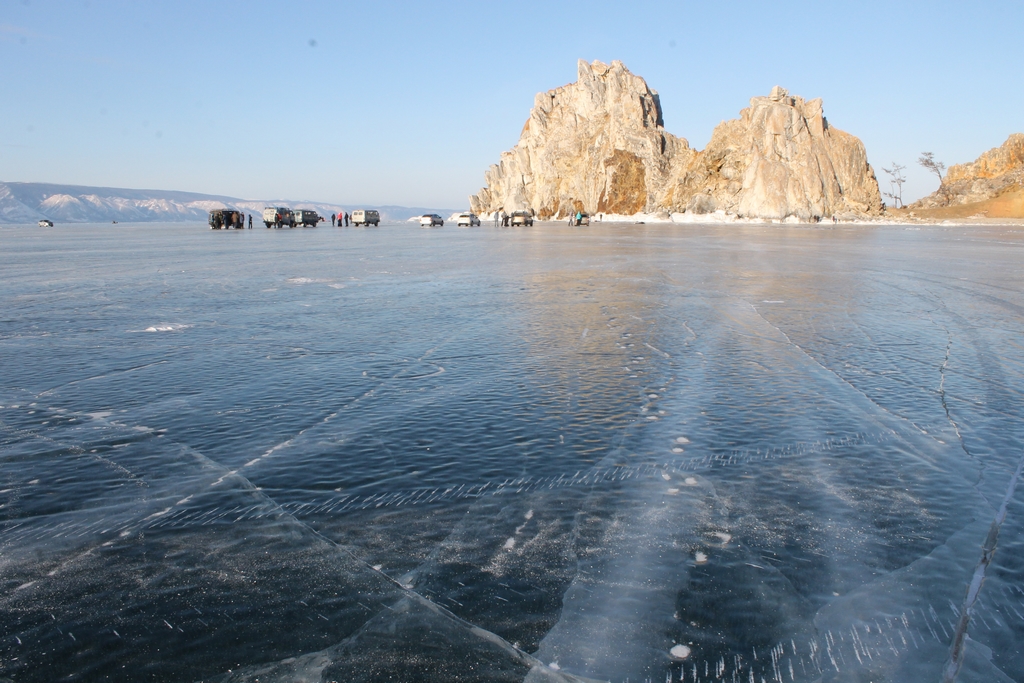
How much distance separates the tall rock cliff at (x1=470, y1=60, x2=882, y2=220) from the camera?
335ft

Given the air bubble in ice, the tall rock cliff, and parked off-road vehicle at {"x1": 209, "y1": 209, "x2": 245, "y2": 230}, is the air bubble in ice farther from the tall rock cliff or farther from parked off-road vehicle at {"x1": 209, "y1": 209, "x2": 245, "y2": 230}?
the tall rock cliff

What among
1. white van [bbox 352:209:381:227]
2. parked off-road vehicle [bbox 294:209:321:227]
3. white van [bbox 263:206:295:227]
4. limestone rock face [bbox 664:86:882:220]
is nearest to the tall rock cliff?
limestone rock face [bbox 664:86:882:220]

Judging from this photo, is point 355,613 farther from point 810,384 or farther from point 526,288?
point 526,288

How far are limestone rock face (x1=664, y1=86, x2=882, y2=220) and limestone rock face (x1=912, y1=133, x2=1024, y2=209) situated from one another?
31.0m

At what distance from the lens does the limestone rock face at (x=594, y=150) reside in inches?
4956

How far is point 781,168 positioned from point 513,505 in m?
106

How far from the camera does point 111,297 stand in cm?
1577

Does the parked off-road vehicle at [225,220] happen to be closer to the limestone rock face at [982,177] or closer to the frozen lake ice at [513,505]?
the frozen lake ice at [513,505]

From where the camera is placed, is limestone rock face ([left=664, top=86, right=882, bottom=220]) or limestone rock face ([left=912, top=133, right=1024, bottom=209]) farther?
limestone rock face ([left=912, top=133, right=1024, bottom=209])

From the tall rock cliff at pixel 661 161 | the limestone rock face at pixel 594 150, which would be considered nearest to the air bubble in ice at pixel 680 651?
the tall rock cliff at pixel 661 161

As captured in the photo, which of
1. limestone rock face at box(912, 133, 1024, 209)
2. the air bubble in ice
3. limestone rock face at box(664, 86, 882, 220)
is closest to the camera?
the air bubble in ice

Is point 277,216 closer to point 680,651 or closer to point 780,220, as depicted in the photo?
point 780,220

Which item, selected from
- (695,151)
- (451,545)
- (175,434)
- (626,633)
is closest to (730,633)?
(626,633)

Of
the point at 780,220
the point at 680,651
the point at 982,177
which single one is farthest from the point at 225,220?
the point at 982,177
